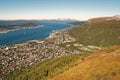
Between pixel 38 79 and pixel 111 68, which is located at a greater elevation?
pixel 111 68

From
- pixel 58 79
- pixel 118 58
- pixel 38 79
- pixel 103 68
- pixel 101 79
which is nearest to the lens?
pixel 101 79

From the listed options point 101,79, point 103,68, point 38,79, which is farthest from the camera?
point 38,79

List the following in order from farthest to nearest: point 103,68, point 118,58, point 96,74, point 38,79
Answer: point 38,79 → point 118,58 → point 103,68 → point 96,74

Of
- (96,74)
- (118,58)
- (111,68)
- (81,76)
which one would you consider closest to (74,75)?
(81,76)

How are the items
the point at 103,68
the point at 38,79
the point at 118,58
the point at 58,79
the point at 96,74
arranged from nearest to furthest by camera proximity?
the point at 96,74 < the point at 103,68 < the point at 58,79 < the point at 118,58 < the point at 38,79

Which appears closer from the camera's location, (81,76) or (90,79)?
(90,79)

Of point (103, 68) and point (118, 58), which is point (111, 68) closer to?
point (103, 68)

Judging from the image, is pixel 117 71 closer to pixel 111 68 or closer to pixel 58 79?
pixel 111 68

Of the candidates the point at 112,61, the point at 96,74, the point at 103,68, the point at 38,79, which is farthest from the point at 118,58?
the point at 38,79

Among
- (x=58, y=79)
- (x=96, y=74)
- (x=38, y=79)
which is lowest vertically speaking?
(x=38, y=79)
